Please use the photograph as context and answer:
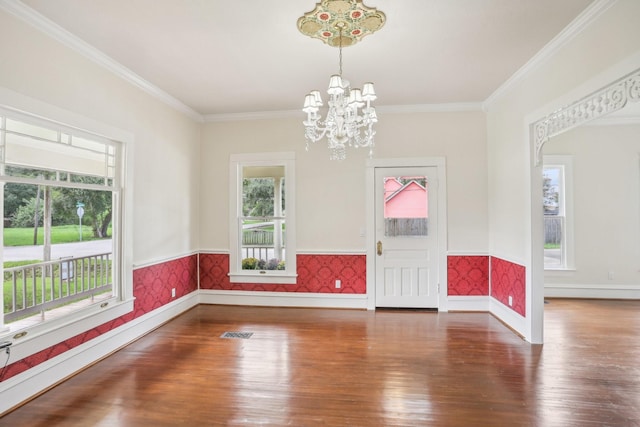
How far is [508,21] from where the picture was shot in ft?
8.29

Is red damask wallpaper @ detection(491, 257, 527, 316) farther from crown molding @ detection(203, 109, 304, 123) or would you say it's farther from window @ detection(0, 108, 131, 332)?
window @ detection(0, 108, 131, 332)

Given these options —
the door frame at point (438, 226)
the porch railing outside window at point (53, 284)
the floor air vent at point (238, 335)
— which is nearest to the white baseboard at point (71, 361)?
the porch railing outside window at point (53, 284)

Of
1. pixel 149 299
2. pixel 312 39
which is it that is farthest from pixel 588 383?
pixel 149 299

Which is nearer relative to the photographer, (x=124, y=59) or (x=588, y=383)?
(x=588, y=383)

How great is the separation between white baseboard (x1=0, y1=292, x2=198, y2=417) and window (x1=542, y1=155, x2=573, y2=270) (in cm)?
597

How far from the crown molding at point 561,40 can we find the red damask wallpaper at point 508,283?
2.09m

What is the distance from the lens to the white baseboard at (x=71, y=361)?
2.29 meters

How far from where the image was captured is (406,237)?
4.56 m

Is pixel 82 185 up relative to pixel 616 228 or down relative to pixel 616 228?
up

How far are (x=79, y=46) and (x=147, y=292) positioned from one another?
8.43ft

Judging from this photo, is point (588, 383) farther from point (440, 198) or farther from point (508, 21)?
point (508, 21)

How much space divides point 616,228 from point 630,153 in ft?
3.95

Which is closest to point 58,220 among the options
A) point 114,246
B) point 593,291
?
point 114,246

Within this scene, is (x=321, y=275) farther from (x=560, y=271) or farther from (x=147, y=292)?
(x=560, y=271)
